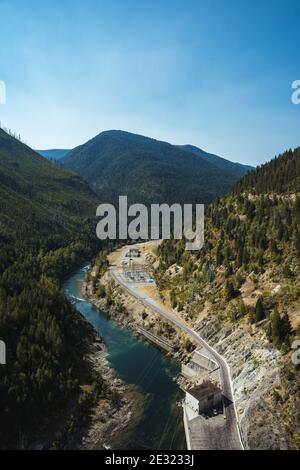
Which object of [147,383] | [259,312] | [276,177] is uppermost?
[276,177]

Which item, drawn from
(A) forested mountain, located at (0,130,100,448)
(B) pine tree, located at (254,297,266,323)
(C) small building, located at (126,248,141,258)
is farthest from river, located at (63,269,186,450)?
(C) small building, located at (126,248,141,258)

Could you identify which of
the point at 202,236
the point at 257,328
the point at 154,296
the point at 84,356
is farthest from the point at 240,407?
the point at 202,236

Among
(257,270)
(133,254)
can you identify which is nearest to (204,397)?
(257,270)

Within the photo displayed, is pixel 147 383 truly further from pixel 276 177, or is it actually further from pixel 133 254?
pixel 133 254

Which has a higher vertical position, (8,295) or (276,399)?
(8,295)

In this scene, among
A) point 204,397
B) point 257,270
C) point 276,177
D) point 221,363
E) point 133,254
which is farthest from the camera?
point 133,254

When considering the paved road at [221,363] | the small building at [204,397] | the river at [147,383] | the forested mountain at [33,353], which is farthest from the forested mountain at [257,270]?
the forested mountain at [33,353]

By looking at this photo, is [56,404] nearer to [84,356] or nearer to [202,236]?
[84,356]

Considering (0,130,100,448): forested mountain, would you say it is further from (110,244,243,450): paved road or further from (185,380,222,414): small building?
(185,380,222,414): small building
